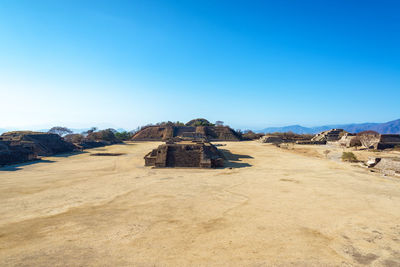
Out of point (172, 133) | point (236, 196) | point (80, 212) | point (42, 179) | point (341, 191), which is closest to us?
point (80, 212)

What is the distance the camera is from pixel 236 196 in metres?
10.7

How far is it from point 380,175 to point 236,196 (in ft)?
46.6

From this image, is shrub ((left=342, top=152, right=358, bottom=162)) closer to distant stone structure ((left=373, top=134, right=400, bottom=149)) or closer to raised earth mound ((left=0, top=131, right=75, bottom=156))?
distant stone structure ((left=373, top=134, right=400, bottom=149))

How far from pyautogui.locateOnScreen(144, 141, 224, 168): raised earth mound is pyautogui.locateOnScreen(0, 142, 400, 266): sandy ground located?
5.06 meters

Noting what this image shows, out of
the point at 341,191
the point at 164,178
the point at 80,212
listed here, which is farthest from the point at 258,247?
the point at 164,178

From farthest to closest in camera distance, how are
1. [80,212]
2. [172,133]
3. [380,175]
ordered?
[172,133] < [380,175] < [80,212]

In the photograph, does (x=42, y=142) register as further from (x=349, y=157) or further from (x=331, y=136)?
(x=331, y=136)

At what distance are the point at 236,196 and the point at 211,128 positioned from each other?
55.1m

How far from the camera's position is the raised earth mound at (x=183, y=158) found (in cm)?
1891

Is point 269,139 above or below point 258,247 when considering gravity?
above

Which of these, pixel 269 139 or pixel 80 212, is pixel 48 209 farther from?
pixel 269 139

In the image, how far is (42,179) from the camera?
47.9ft

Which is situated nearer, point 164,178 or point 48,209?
point 48,209

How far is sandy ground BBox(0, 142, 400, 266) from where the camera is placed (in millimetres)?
5469
